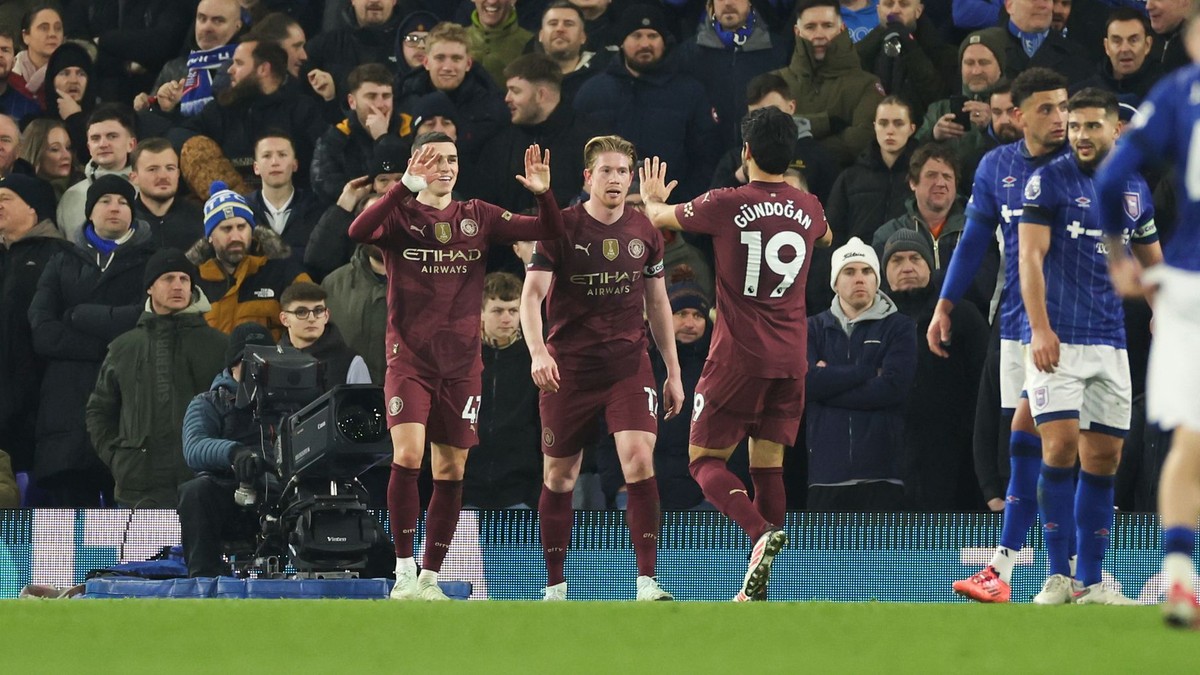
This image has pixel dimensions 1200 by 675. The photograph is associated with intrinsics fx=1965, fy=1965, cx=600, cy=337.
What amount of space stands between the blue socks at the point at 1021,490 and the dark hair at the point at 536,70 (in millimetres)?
5144

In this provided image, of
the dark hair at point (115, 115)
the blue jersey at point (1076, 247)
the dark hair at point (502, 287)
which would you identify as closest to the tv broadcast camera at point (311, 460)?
the dark hair at point (502, 287)

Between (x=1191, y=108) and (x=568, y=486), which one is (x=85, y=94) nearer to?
(x=568, y=486)

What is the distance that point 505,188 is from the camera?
1340 cm

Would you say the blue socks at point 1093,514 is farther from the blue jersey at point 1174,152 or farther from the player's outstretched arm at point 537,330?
the blue jersey at point 1174,152

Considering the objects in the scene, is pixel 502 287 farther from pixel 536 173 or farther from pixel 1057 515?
pixel 1057 515

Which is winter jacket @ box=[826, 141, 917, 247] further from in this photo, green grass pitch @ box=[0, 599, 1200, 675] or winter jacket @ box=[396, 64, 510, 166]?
green grass pitch @ box=[0, 599, 1200, 675]

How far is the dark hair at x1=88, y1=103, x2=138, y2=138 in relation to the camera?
1454 centimetres

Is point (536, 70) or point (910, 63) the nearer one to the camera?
point (536, 70)

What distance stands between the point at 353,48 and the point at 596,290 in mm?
5686

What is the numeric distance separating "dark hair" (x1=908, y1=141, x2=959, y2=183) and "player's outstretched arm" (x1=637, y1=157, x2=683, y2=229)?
2.93 meters

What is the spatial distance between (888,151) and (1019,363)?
12.7ft

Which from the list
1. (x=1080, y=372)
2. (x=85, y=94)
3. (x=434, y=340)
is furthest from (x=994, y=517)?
(x=85, y=94)

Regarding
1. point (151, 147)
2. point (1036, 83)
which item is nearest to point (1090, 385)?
point (1036, 83)

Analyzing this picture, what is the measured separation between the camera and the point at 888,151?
1293 centimetres
